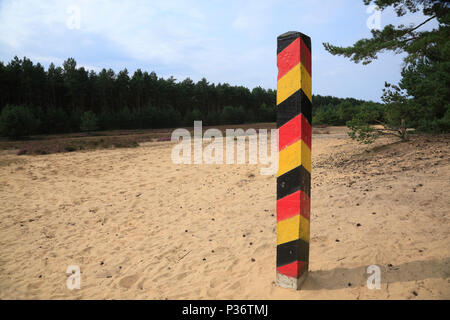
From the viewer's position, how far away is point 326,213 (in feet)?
15.0

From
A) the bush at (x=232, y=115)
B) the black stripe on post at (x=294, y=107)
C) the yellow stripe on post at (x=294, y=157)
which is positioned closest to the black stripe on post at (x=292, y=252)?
the yellow stripe on post at (x=294, y=157)

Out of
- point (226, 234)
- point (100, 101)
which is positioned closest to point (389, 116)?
point (226, 234)

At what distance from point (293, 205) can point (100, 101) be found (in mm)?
62484

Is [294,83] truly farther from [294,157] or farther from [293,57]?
[294,157]

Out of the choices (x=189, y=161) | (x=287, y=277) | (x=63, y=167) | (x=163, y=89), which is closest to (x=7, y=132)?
(x=63, y=167)

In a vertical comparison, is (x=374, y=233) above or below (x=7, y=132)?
below

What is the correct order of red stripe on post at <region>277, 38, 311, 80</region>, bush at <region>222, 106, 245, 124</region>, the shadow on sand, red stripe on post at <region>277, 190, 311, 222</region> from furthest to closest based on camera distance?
bush at <region>222, 106, 245, 124</region>, the shadow on sand, red stripe on post at <region>277, 190, 311, 222</region>, red stripe on post at <region>277, 38, 311, 80</region>

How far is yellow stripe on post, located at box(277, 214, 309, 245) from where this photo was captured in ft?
7.87

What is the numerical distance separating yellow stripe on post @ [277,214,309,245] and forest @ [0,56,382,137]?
111 feet

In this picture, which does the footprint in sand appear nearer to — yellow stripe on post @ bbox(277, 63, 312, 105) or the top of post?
yellow stripe on post @ bbox(277, 63, 312, 105)

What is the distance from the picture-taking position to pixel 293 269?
248cm

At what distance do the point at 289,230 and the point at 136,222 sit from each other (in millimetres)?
3756

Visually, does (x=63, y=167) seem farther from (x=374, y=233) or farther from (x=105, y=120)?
(x=105, y=120)

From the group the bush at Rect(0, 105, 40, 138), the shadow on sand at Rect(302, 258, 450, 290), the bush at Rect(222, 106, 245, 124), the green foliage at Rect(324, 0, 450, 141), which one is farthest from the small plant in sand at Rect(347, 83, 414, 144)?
the bush at Rect(222, 106, 245, 124)
